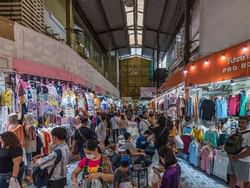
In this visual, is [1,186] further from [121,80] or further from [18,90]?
[121,80]

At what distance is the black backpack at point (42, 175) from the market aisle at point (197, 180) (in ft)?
11.5

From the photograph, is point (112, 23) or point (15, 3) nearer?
point (15, 3)

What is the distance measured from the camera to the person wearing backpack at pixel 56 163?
11.4 ft

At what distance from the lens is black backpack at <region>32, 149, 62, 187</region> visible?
11.4 ft

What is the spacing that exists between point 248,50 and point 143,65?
33513 millimetres

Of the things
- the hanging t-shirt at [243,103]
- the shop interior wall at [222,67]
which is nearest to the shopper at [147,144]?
the hanging t-shirt at [243,103]

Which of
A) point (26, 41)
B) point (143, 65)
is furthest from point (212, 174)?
point (143, 65)

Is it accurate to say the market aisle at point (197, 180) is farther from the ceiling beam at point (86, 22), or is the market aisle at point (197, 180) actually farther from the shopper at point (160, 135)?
the ceiling beam at point (86, 22)

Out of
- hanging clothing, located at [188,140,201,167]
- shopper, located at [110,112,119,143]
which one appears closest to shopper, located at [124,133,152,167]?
hanging clothing, located at [188,140,201,167]

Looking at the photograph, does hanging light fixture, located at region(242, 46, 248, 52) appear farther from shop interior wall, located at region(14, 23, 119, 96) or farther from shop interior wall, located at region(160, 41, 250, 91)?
shop interior wall, located at region(14, 23, 119, 96)

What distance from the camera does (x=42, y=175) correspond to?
3502 millimetres

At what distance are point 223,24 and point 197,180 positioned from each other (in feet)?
14.2

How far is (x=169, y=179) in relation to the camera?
10.6 ft

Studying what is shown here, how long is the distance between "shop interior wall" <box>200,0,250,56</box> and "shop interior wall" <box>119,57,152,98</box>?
29333 millimetres
